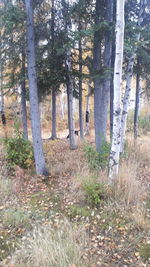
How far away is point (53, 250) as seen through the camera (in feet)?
9.34

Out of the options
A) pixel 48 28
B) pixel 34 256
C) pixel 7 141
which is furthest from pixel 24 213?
pixel 48 28

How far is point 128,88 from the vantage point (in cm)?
714

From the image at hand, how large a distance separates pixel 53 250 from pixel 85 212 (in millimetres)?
1374

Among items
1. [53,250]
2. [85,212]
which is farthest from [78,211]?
[53,250]

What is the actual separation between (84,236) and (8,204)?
1.99m

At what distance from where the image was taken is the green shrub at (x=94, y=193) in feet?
14.2

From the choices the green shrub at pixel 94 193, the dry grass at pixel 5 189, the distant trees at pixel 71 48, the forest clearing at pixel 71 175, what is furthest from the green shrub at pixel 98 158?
the dry grass at pixel 5 189

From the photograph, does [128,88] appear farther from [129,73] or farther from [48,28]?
[48,28]

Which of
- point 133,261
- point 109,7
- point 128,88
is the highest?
point 109,7

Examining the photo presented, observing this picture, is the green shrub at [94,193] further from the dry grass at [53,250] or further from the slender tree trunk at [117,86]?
the dry grass at [53,250]

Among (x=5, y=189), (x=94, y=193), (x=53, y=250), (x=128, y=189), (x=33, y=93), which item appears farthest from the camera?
(x=33, y=93)

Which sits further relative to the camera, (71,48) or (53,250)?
(71,48)

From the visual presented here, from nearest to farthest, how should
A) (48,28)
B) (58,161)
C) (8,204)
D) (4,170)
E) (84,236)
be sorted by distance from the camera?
(84,236), (8,204), (4,170), (58,161), (48,28)

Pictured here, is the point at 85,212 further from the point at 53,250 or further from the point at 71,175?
the point at 71,175
